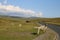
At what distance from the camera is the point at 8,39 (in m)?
22.0
